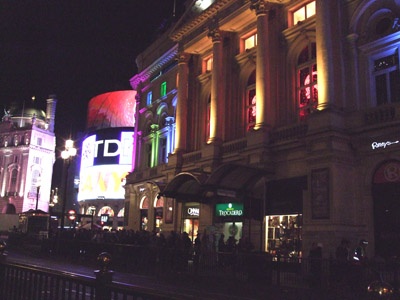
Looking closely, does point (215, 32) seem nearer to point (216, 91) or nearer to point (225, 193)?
point (216, 91)

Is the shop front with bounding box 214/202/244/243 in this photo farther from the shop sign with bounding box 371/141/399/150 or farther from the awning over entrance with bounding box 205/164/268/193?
the shop sign with bounding box 371/141/399/150

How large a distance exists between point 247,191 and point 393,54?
9.22 meters

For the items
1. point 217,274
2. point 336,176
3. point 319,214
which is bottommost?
point 217,274

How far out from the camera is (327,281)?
1284 cm

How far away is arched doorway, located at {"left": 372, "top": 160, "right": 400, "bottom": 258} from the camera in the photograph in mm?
18000

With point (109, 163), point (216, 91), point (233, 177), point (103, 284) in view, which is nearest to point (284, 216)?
point (233, 177)

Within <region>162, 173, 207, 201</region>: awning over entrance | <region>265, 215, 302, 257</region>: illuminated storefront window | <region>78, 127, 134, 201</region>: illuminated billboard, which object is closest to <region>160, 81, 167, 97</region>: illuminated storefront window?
<region>162, 173, 207, 201</region>: awning over entrance

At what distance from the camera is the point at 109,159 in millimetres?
64750

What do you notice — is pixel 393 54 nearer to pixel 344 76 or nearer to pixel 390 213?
pixel 344 76

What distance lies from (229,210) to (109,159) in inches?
1670

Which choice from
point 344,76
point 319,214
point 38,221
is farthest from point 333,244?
point 38,221

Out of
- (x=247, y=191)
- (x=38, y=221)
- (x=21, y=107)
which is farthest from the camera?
(x=21, y=107)

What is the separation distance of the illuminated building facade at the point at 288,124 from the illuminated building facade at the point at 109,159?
1263 inches

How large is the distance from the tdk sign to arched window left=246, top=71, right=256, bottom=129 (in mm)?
38734
